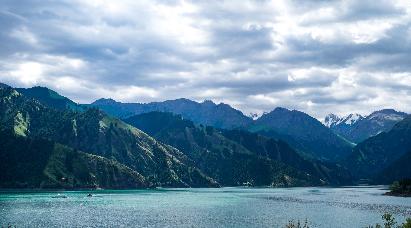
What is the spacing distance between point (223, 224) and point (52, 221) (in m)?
67.7

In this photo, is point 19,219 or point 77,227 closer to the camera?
point 77,227

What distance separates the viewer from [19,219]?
642 feet

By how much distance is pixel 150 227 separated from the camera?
175625 mm

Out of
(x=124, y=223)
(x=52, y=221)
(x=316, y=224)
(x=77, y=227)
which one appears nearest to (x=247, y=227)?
(x=316, y=224)

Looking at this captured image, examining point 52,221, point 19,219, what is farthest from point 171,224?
point 19,219

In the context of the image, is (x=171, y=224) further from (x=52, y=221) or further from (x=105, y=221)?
(x=52, y=221)

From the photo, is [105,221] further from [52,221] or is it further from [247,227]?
[247,227]

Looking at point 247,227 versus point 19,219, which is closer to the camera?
point 247,227

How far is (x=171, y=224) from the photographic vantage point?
185 m

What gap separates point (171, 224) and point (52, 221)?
4822 cm

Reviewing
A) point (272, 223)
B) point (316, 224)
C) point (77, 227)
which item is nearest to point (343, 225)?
point (316, 224)

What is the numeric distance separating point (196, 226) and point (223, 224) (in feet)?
41.5

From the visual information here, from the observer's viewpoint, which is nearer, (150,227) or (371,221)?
→ (150,227)

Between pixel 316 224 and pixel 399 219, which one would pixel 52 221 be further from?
pixel 399 219
